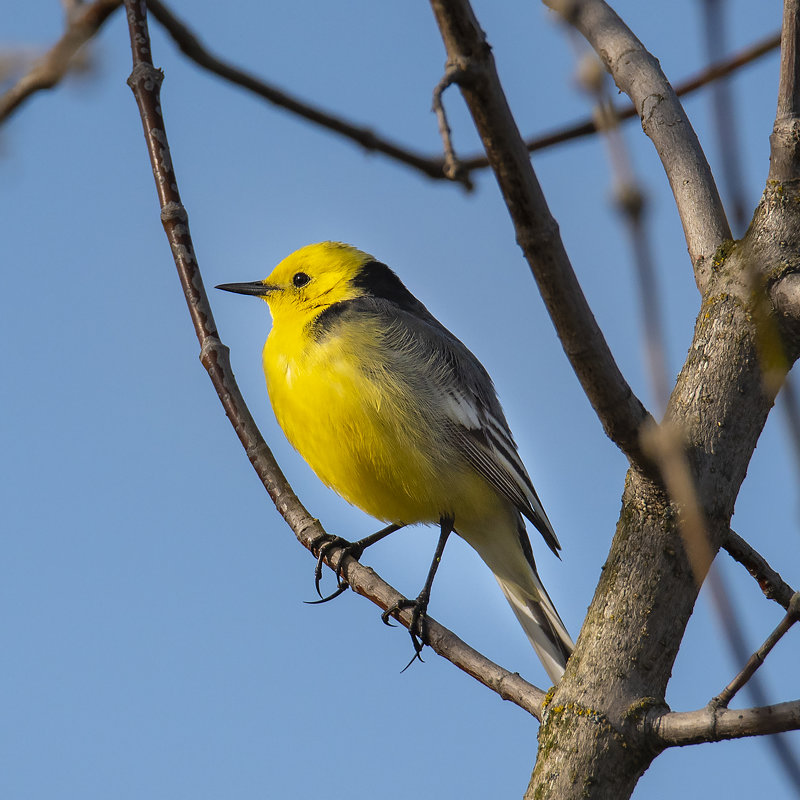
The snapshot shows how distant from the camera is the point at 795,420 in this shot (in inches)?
47.5

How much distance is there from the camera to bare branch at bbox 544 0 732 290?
12.1ft

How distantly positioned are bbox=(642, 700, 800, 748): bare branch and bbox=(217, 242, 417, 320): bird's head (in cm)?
404

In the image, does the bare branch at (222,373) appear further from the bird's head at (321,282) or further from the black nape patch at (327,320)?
the bird's head at (321,282)

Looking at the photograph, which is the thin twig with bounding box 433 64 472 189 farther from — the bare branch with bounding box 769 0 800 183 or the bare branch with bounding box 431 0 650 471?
the bare branch with bounding box 769 0 800 183

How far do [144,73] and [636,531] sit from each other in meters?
2.85

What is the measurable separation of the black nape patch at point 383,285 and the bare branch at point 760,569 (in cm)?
351

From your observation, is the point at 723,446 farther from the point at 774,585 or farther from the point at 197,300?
the point at 197,300

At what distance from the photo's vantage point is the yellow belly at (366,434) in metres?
5.68

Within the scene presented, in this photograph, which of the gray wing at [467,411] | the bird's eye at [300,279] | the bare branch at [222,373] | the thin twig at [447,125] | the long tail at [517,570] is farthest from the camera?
the bird's eye at [300,279]

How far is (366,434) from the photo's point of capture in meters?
5.68

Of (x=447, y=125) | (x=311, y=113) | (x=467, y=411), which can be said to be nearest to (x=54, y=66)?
(x=311, y=113)

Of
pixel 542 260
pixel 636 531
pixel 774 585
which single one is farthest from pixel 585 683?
pixel 542 260

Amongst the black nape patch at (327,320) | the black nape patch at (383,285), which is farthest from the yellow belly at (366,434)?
the black nape patch at (383,285)

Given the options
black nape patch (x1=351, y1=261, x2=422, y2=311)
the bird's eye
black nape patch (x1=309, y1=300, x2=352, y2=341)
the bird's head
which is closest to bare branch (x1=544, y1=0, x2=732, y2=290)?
black nape patch (x1=309, y1=300, x2=352, y2=341)
